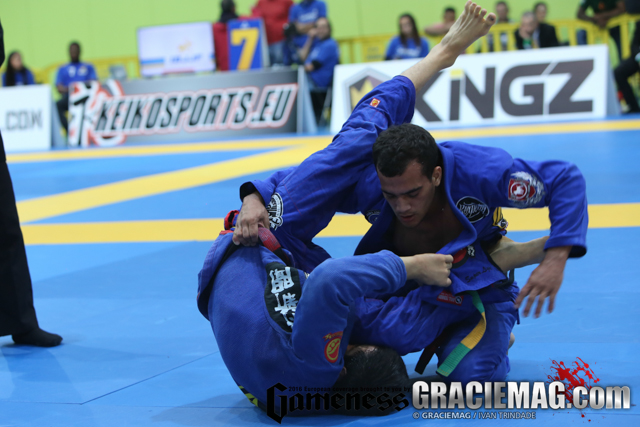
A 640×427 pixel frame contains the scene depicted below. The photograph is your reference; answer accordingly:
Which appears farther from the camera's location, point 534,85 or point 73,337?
point 534,85

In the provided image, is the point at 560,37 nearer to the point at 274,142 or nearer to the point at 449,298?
the point at 274,142

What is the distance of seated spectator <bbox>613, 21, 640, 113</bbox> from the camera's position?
39.5ft

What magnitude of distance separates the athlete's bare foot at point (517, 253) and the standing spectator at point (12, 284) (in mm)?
2142

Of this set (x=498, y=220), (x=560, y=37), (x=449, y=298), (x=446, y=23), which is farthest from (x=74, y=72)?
(x=449, y=298)

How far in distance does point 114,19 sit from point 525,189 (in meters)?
20.6

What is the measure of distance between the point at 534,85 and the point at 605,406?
10373 mm

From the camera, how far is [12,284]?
364cm

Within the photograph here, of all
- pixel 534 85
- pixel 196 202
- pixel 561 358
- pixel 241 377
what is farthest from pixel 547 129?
pixel 241 377

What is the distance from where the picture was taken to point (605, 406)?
96.7 inches

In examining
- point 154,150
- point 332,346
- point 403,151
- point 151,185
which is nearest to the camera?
point 332,346

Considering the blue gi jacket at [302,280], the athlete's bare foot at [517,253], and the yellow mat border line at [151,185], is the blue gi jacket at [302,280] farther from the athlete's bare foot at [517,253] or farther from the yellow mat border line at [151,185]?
the yellow mat border line at [151,185]

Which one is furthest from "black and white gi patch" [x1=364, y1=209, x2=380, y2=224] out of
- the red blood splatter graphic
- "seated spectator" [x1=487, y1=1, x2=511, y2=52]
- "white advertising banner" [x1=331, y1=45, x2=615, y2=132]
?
"seated spectator" [x1=487, y1=1, x2=511, y2=52]

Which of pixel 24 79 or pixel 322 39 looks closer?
pixel 322 39

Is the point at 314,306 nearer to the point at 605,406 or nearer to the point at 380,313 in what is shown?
the point at 380,313
